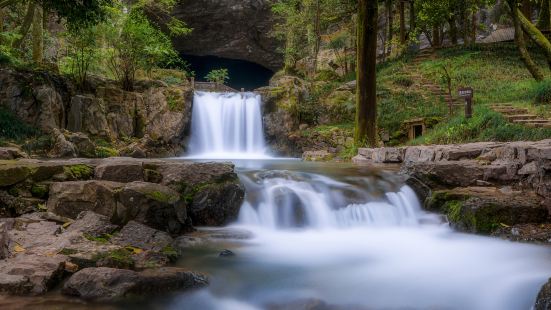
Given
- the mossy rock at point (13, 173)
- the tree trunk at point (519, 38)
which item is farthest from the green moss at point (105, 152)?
the tree trunk at point (519, 38)

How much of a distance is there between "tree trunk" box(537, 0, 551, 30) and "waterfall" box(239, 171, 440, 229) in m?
23.3

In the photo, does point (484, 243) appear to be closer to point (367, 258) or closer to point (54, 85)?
point (367, 258)

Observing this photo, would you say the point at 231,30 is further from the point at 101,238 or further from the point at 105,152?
the point at 101,238

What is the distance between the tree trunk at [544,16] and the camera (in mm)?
25223

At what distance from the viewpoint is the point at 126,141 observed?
18062 millimetres

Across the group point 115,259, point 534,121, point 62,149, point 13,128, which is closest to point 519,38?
point 534,121

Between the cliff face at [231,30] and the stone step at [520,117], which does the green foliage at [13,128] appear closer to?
the stone step at [520,117]

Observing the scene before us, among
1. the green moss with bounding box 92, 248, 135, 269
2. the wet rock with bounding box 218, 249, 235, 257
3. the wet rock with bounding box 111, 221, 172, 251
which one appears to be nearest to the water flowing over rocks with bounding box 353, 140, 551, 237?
the wet rock with bounding box 218, 249, 235, 257

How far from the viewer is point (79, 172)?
6676 millimetres

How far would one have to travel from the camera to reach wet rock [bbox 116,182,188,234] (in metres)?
6.09

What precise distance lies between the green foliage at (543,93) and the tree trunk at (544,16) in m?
13.8

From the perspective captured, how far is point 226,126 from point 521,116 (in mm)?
12901

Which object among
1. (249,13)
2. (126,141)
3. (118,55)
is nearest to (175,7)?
(249,13)

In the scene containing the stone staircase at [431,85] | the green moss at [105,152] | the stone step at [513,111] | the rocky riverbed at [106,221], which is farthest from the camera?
the stone staircase at [431,85]
